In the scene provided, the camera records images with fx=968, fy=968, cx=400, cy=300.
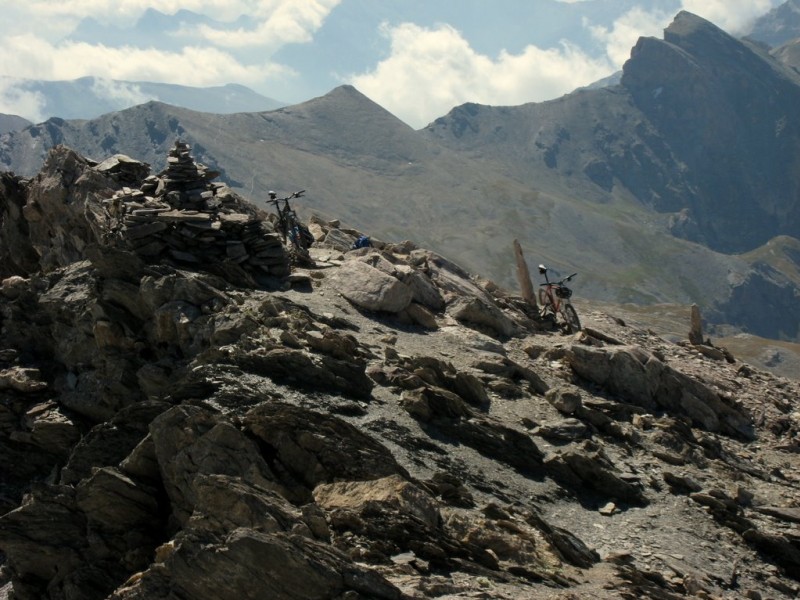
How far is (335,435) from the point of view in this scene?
22.7 meters

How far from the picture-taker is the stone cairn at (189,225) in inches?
1441

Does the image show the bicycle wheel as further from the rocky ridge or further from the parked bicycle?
the parked bicycle

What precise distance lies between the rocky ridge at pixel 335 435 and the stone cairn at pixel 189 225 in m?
0.17

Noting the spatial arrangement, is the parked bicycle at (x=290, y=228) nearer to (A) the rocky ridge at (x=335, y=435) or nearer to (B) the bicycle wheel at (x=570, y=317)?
(A) the rocky ridge at (x=335, y=435)

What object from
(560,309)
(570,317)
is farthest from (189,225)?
(570,317)

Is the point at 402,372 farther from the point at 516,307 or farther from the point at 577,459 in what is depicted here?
the point at 516,307

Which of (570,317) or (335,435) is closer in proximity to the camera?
(335,435)

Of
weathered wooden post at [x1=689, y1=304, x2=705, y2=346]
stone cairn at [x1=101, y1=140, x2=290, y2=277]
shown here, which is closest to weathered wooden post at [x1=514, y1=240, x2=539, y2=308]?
weathered wooden post at [x1=689, y1=304, x2=705, y2=346]

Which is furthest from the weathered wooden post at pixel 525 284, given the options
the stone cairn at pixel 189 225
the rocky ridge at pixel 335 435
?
the stone cairn at pixel 189 225

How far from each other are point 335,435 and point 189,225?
56.0ft

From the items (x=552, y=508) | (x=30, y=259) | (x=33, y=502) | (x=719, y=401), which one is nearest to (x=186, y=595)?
(x=33, y=502)

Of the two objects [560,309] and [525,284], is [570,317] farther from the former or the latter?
[525,284]

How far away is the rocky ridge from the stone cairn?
0.17 m

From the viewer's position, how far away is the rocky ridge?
61.8ft
